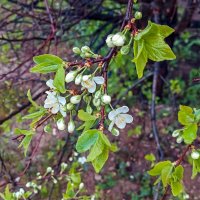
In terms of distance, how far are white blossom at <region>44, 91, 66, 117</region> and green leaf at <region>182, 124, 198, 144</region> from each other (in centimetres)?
32

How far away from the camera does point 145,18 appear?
8.05 feet

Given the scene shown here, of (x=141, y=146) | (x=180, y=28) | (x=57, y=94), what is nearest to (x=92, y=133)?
(x=57, y=94)

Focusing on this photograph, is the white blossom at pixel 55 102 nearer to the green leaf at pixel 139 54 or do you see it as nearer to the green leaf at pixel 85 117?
the green leaf at pixel 85 117

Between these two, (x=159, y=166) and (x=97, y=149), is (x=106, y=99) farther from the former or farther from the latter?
(x=159, y=166)

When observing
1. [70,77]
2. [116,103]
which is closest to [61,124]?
[70,77]

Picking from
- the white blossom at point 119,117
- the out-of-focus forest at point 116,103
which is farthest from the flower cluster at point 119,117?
the out-of-focus forest at point 116,103

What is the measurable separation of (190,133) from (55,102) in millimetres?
356

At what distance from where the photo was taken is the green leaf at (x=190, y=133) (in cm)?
108

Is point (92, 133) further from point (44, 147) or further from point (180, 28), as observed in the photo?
point (44, 147)

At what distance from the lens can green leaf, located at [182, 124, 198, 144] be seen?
1.08 metres

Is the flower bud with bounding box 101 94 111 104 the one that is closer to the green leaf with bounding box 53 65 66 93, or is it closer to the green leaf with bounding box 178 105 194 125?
the green leaf with bounding box 53 65 66 93

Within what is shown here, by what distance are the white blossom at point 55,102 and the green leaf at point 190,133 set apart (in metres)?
0.32

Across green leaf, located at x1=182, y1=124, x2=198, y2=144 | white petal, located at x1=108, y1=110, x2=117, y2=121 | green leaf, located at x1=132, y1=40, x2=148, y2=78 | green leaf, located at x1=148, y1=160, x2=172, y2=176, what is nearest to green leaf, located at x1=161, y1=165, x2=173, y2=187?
green leaf, located at x1=148, y1=160, x2=172, y2=176

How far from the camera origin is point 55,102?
39.8 inches
